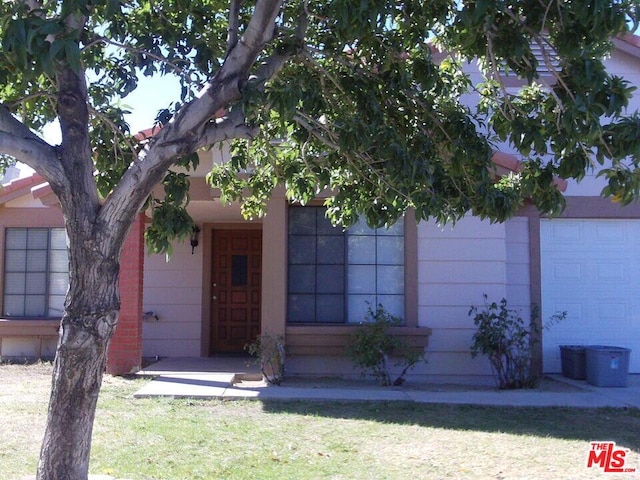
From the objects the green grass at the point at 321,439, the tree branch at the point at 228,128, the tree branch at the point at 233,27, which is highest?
the tree branch at the point at 233,27

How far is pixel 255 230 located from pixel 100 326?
970cm

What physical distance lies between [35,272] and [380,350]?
6.48m

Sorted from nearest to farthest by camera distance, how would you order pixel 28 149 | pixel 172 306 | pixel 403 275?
1. pixel 28 149
2. pixel 403 275
3. pixel 172 306

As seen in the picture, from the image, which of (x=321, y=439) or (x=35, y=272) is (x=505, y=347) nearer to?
(x=321, y=439)

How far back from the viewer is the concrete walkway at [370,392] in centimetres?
943

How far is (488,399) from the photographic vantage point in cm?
961

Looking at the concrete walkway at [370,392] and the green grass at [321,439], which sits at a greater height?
the concrete walkway at [370,392]

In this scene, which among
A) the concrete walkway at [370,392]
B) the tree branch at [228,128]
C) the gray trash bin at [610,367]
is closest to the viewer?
the tree branch at [228,128]

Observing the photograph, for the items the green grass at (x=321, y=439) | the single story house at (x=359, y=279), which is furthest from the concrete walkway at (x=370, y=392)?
the single story house at (x=359, y=279)

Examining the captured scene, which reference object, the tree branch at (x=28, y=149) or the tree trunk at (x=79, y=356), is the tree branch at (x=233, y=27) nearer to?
the tree branch at (x=28, y=149)

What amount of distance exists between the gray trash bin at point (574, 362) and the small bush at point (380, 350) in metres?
2.40

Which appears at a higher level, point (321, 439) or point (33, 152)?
point (33, 152)

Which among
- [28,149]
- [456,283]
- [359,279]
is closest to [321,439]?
[28,149]

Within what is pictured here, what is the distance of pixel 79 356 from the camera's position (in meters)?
4.66
